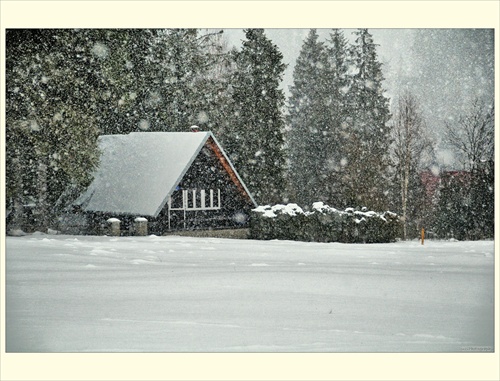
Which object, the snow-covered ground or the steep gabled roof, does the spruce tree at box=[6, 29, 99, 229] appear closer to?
the steep gabled roof

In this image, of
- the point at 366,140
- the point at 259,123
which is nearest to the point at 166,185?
the point at 259,123

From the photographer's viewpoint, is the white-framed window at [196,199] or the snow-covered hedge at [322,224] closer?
the snow-covered hedge at [322,224]

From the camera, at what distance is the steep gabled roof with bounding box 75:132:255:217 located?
1184 cm

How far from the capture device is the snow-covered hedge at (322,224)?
12.0 metres

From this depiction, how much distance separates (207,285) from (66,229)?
126 inches

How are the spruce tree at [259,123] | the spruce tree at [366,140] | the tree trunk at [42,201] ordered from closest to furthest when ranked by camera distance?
the tree trunk at [42,201] < the spruce tree at [366,140] < the spruce tree at [259,123]

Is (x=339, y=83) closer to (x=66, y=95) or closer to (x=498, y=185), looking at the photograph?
(x=498, y=185)

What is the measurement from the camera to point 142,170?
1266 cm

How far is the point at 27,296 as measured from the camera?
30.3ft

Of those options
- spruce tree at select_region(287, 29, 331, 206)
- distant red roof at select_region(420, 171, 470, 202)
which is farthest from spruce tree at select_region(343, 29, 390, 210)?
distant red roof at select_region(420, 171, 470, 202)

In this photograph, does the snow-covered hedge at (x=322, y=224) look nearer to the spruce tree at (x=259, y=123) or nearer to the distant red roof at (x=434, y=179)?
the spruce tree at (x=259, y=123)

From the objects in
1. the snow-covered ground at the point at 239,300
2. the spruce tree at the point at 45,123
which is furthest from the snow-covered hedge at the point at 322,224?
the spruce tree at the point at 45,123

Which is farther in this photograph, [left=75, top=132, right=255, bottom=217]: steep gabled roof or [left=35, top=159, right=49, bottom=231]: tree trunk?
[left=75, top=132, right=255, bottom=217]: steep gabled roof

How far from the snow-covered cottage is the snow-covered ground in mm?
1702
